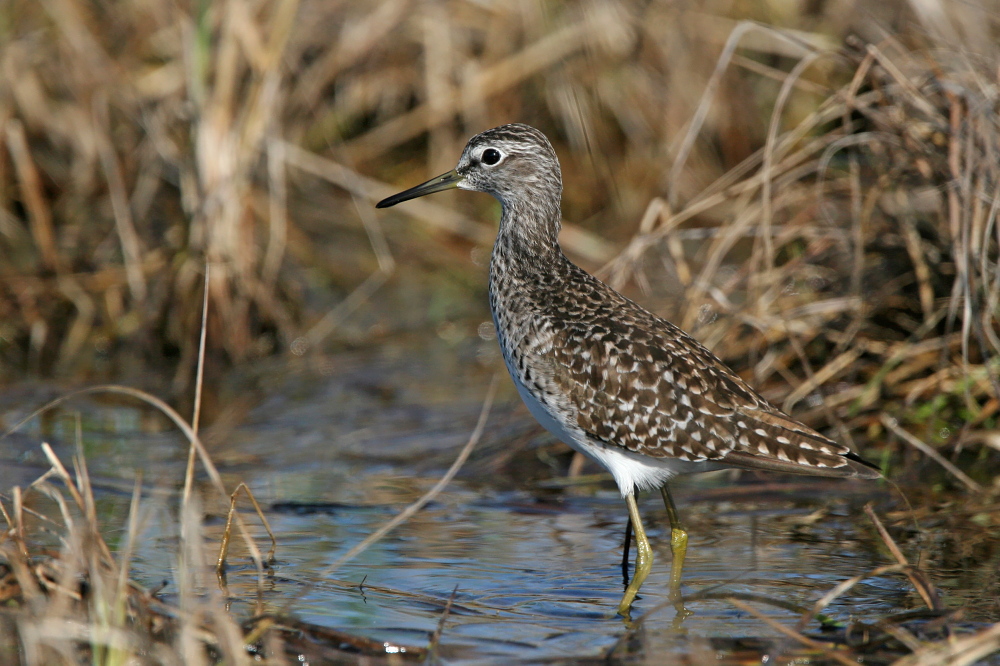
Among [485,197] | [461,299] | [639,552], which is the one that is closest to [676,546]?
[639,552]

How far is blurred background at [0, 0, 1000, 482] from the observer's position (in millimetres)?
7266

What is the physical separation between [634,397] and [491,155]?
1.79 meters

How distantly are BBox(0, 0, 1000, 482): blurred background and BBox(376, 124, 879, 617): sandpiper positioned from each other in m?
1.32

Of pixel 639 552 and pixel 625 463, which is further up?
pixel 625 463

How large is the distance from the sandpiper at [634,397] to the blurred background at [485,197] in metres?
1.32

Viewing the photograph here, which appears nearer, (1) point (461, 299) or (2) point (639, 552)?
(2) point (639, 552)

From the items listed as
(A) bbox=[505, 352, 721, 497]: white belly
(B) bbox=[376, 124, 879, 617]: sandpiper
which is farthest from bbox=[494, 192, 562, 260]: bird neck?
(A) bbox=[505, 352, 721, 497]: white belly

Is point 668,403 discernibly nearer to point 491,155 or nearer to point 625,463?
point 625,463

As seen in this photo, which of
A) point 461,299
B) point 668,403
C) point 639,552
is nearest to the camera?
point 668,403

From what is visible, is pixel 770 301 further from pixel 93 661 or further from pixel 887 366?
pixel 93 661

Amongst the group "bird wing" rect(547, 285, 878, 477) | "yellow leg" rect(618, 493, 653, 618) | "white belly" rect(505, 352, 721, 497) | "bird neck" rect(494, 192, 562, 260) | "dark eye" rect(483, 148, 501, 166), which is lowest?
"yellow leg" rect(618, 493, 653, 618)

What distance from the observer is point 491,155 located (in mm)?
6762

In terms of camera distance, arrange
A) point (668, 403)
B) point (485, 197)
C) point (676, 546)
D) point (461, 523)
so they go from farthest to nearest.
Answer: point (485, 197) → point (461, 523) → point (676, 546) → point (668, 403)

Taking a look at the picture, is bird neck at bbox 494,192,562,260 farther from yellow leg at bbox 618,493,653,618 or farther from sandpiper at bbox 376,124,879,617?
yellow leg at bbox 618,493,653,618
